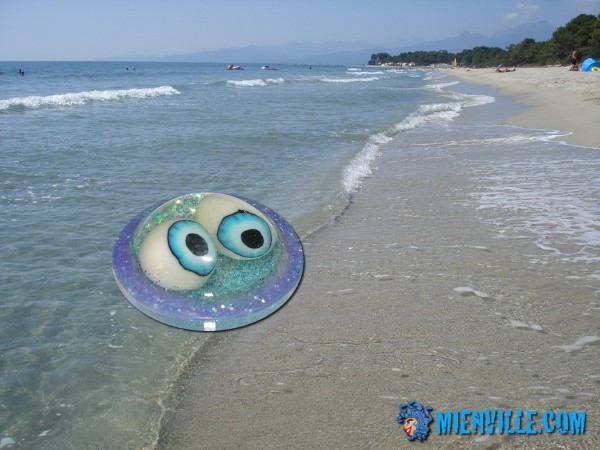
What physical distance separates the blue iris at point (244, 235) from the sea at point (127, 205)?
1109mm

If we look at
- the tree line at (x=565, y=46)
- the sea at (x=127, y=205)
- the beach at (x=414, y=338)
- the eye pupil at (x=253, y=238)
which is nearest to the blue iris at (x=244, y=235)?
the eye pupil at (x=253, y=238)

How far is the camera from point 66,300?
399 centimetres

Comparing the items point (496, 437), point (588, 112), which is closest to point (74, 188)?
point (496, 437)

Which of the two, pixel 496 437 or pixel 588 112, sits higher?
pixel 588 112

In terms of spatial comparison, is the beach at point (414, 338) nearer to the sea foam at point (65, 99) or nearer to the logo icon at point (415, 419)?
the logo icon at point (415, 419)

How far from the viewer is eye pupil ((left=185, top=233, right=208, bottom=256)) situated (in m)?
2.58

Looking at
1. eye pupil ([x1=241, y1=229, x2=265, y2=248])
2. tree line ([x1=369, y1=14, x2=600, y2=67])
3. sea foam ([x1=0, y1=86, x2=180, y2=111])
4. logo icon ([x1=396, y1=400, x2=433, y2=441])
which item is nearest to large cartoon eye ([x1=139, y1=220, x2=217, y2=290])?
eye pupil ([x1=241, y1=229, x2=265, y2=248])

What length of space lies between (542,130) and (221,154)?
9632mm

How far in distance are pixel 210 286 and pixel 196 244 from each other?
0.25m

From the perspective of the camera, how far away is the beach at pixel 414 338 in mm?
2654

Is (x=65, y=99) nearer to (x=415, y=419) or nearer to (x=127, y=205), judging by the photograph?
(x=127, y=205)

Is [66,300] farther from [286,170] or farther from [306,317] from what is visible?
[286,170]

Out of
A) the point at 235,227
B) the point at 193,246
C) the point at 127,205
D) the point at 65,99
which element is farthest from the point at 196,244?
the point at 65,99

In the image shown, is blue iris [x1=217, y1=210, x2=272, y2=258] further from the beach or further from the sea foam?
the sea foam
